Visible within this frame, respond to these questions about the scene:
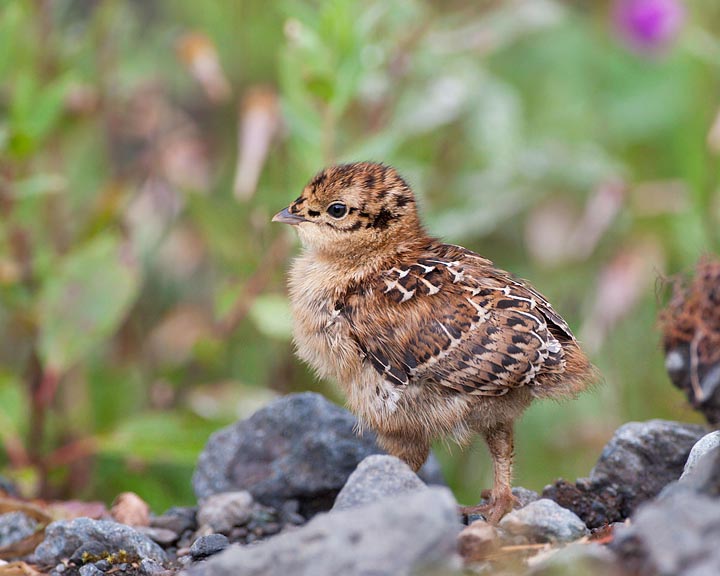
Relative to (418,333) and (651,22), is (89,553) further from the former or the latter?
(651,22)

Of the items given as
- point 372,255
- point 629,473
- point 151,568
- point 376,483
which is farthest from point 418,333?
point 151,568

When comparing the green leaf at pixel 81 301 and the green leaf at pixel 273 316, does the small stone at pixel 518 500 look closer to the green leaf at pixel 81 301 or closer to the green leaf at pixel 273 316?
the green leaf at pixel 273 316

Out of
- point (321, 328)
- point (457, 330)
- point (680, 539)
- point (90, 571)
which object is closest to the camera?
point (680, 539)

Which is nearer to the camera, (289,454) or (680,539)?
(680,539)

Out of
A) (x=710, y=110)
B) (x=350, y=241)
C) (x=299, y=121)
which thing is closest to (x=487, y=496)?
(x=350, y=241)

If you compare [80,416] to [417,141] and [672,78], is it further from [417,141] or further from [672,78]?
[672,78]

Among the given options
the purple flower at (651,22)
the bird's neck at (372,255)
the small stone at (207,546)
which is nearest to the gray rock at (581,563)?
the small stone at (207,546)
